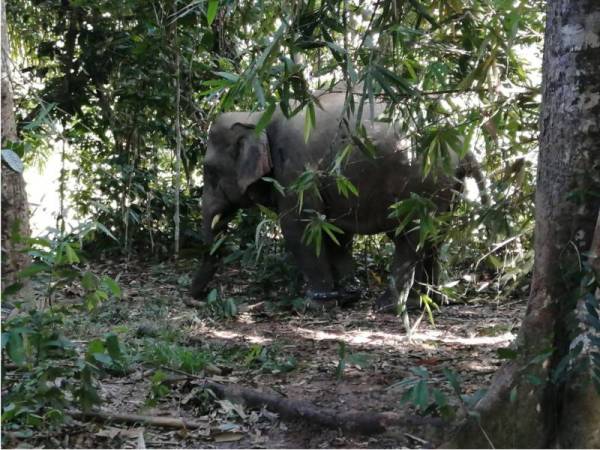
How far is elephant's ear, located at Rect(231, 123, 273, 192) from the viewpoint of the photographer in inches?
294

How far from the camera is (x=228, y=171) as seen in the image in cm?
769

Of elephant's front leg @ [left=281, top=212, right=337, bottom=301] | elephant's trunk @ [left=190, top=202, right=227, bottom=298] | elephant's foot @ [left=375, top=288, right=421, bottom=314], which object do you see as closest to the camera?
elephant's foot @ [left=375, top=288, right=421, bottom=314]

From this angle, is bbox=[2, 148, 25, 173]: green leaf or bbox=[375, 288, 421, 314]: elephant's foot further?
bbox=[375, 288, 421, 314]: elephant's foot

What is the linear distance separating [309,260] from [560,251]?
4.01m

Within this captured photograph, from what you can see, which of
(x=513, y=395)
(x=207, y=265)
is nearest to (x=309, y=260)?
(x=207, y=265)

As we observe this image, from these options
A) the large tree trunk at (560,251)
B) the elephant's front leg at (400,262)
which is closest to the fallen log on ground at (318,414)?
the large tree trunk at (560,251)

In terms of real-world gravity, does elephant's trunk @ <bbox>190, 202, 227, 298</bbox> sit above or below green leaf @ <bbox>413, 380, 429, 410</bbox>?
above

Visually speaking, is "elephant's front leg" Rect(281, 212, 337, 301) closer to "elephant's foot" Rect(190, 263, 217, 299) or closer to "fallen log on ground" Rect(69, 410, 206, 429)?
"elephant's foot" Rect(190, 263, 217, 299)

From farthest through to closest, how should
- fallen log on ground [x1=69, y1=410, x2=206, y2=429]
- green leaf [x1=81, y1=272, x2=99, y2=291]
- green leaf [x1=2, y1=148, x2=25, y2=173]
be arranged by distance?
fallen log on ground [x1=69, y1=410, x2=206, y2=429], green leaf [x1=81, y1=272, x2=99, y2=291], green leaf [x1=2, y1=148, x2=25, y2=173]

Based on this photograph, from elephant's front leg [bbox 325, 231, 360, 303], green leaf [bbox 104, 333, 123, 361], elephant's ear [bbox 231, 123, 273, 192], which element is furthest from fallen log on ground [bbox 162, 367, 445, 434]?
elephant's front leg [bbox 325, 231, 360, 303]

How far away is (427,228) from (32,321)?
6.72ft

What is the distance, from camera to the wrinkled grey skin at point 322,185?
714cm

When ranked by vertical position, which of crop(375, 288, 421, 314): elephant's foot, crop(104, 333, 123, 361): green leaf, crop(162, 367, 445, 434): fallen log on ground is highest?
crop(104, 333, 123, 361): green leaf

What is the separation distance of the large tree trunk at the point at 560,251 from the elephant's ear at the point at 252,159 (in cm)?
409
